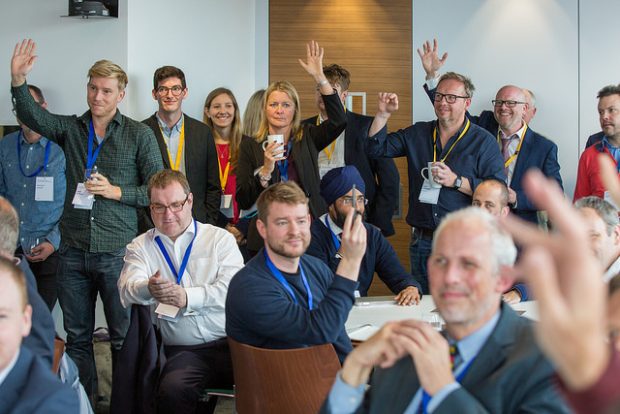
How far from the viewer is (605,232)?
3.58 m

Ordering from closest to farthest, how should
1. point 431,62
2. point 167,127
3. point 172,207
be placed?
1. point 172,207
2. point 167,127
3. point 431,62

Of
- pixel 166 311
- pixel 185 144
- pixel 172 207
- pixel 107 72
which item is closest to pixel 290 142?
pixel 185 144

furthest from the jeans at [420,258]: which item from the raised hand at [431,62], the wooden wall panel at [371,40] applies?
the wooden wall panel at [371,40]

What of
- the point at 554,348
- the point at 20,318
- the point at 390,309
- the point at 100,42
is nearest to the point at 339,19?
→ the point at 100,42

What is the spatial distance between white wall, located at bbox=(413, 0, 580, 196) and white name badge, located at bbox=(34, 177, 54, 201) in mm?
3779

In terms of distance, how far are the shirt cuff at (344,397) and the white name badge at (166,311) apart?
1826 millimetres

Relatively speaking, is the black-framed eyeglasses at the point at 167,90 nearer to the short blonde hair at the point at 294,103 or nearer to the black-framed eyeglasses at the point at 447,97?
the short blonde hair at the point at 294,103

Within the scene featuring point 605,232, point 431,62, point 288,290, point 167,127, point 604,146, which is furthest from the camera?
point 604,146

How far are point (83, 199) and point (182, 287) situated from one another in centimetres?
122

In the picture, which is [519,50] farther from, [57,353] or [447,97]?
[57,353]

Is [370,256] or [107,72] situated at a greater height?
[107,72]

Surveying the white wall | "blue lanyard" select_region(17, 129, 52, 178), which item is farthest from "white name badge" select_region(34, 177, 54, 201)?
the white wall

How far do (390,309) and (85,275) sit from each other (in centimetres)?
180

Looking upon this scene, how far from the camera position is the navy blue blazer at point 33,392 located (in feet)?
6.96
